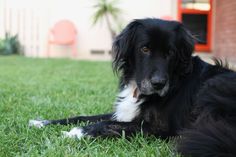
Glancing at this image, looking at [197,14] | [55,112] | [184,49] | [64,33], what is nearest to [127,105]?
[184,49]

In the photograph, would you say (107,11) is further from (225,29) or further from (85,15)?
(225,29)

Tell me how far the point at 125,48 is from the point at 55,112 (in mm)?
1151

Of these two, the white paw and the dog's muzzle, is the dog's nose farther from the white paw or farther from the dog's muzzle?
the white paw

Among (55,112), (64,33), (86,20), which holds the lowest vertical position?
(55,112)

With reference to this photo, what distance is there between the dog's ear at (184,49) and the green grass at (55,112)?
640 mm

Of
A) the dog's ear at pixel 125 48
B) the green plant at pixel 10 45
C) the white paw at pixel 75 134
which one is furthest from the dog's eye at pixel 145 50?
the green plant at pixel 10 45

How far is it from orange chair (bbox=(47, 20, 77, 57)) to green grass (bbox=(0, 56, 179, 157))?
579cm

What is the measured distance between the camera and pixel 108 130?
2904mm

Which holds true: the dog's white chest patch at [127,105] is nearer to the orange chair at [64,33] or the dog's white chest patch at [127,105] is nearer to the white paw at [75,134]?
the white paw at [75,134]

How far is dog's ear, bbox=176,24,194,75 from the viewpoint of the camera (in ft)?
10.2

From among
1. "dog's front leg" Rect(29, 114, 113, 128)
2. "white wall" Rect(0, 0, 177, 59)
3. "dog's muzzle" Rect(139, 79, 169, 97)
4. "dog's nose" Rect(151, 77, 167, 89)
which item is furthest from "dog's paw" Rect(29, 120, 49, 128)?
"white wall" Rect(0, 0, 177, 59)

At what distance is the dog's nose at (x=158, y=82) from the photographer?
2.88m

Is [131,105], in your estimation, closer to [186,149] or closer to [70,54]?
[186,149]

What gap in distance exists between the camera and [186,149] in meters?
2.26
